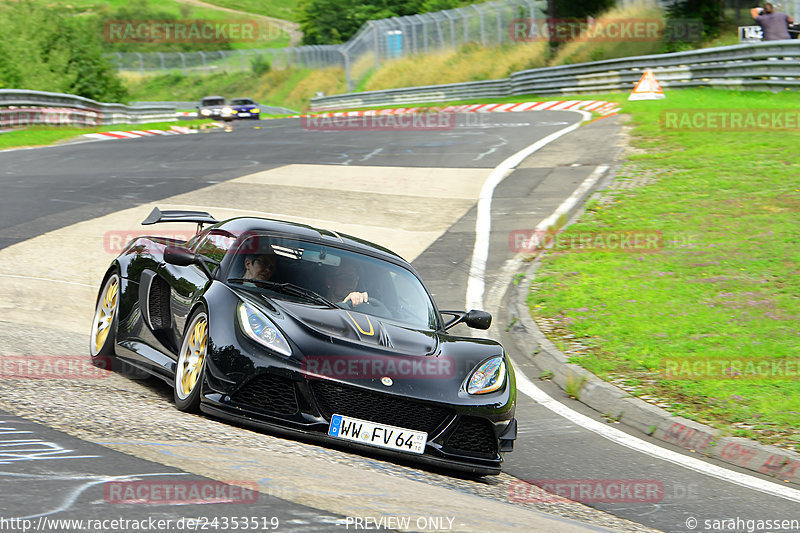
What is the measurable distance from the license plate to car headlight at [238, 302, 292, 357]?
0.51m

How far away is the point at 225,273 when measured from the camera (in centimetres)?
673

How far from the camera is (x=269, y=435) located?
19.0 ft

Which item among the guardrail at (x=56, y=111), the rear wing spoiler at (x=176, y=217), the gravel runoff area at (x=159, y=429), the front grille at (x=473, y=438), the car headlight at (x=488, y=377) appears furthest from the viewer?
the guardrail at (x=56, y=111)

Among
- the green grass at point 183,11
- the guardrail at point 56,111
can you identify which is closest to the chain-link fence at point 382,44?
the guardrail at point 56,111

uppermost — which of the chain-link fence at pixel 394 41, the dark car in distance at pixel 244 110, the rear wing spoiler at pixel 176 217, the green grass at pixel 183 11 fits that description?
the green grass at pixel 183 11

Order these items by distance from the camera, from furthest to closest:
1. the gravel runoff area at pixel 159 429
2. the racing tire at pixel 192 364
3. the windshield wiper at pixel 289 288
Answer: the windshield wiper at pixel 289 288 < the racing tire at pixel 192 364 < the gravel runoff area at pixel 159 429

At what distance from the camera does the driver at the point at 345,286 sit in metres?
6.74

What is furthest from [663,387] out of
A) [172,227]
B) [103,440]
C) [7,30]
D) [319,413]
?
[7,30]

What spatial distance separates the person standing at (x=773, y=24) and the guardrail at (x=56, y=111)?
2198cm

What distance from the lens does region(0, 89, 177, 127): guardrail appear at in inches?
1169

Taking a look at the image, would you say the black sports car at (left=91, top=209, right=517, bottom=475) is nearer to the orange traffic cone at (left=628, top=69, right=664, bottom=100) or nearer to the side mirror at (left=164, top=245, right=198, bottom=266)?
the side mirror at (left=164, top=245, right=198, bottom=266)

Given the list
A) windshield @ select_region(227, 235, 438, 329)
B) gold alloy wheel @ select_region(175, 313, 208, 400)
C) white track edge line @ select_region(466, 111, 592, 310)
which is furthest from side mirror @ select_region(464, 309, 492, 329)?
white track edge line @ select_region(466, 111, 592, 310)

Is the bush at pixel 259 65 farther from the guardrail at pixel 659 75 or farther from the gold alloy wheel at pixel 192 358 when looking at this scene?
the gold alloy wheel at pixel 192 358

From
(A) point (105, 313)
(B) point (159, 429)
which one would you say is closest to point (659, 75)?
(A) point (105, 313)
